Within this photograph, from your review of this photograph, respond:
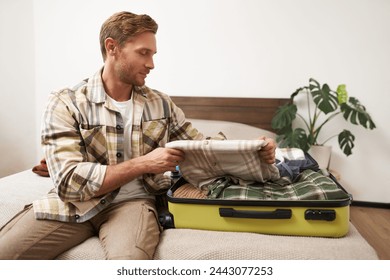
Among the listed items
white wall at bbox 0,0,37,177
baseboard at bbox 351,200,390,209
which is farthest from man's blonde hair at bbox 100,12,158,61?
baseboard at bbox 351,200,390,209

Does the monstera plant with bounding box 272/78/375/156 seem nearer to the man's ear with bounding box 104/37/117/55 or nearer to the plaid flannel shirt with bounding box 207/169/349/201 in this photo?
the plaid flannel shirt with bounding box 207/169/349/201

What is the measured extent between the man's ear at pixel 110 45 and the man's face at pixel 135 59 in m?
0.02

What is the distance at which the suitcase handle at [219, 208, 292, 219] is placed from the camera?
94 cm

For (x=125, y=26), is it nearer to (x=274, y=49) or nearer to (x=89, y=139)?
(x=89, y=139)

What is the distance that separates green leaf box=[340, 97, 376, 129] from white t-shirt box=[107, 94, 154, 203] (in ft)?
5.05

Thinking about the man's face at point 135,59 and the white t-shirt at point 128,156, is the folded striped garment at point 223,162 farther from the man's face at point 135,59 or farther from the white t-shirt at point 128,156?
the man's face at point 135,59

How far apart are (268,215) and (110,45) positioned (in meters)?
0.72

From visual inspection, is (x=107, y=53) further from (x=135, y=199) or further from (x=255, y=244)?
(x=255, y=244)

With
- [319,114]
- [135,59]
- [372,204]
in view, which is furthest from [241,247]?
[372,204]

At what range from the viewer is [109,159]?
109 centimetres

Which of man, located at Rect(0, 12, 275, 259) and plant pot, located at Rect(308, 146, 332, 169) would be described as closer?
man, located at Rect(0, 12, 275, 259)

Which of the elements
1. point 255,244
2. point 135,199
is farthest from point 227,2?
point 255,244

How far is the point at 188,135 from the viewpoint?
50.2 inches
